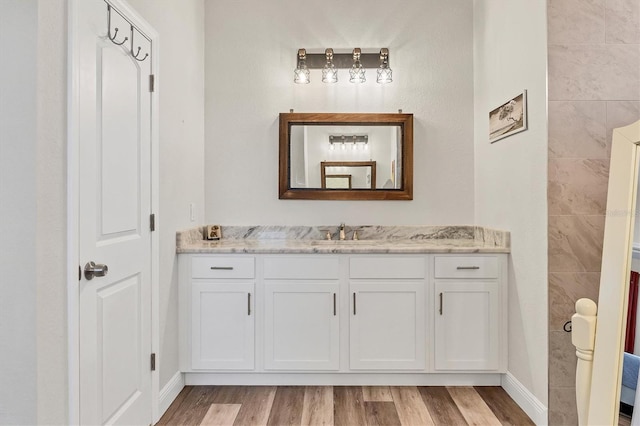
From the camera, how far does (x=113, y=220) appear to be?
1673 mm

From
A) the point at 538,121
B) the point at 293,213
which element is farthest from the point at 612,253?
the point at 293,213

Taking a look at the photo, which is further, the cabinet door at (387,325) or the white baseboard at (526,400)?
the cabinet door at (387,325)

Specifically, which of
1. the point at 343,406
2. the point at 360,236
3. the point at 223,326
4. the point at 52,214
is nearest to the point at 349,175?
the point at 360,236

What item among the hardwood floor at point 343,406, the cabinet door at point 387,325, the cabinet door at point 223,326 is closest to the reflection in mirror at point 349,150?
the cabinet door at point 387,325

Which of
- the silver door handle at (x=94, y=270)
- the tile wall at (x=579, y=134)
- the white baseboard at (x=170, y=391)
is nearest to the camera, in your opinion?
the silver door handle at (x=94, y=270)

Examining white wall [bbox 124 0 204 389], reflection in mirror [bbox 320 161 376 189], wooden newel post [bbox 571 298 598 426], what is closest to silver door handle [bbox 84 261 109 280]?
white wall [bbox 124 0 204 389]

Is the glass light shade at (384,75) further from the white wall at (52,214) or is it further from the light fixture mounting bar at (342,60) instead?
the white wall at (52,214)

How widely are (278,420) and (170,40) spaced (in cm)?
234

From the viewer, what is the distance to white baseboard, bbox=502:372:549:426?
1.99m

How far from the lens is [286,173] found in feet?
9.85

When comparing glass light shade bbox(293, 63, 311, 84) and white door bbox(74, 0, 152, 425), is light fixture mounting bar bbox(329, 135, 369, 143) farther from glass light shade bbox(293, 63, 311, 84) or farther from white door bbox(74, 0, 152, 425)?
white door bbox(74, 0, 152, 425)

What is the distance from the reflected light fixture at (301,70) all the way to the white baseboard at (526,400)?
2.53 m

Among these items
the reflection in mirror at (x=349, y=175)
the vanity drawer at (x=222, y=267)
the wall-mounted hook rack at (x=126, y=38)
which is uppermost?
the wall-mounted hook rack at (x=126, y=38)

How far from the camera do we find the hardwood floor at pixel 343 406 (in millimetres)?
2078
